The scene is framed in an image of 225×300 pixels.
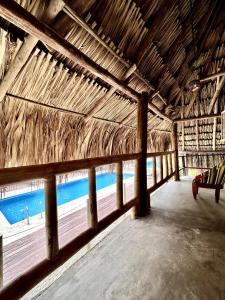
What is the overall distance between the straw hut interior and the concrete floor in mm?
892

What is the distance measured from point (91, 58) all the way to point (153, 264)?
2813 millimetres

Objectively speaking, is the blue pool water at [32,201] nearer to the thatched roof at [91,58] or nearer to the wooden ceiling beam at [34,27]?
the thatched roof at [91,58]

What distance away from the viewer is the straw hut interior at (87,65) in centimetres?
174

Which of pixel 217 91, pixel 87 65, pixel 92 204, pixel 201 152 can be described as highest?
pixel 217 91

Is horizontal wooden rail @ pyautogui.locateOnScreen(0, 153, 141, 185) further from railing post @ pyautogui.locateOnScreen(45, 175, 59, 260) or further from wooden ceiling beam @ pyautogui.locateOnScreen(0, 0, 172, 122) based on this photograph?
wooden ceiling beam @ pyautogui.locateOnScreen(0, 0, 172, 122)

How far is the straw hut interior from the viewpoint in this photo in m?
1.74

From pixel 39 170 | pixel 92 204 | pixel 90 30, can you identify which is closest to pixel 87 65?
pixel 90 30

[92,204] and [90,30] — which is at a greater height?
[90,30]

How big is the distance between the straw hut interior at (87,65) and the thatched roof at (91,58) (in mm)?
13

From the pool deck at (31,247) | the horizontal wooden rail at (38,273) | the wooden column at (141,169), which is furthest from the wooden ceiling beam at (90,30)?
the pool deck at (31,247)

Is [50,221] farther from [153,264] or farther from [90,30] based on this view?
[90,30]

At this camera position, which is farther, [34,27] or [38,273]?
[34,27]

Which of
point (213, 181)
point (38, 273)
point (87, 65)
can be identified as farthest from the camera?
point (213, 181)

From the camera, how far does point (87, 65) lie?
1.93 meters
